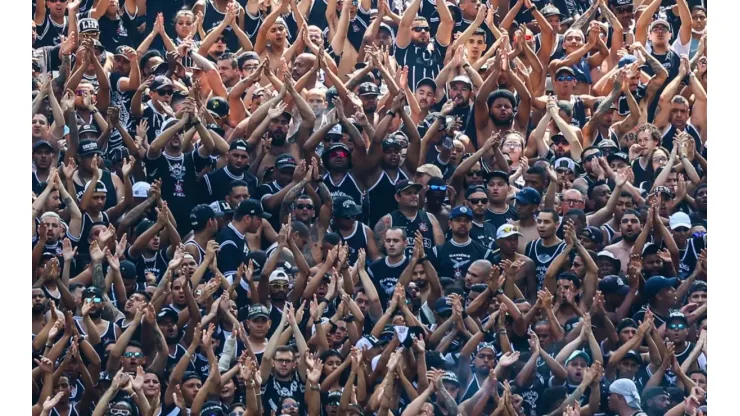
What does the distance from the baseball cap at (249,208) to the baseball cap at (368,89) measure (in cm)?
94

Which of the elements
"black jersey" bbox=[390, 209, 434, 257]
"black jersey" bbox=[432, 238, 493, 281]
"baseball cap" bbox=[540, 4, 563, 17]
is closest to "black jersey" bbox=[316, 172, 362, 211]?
"black jersey" bbox=[390, 209, 434, 257]

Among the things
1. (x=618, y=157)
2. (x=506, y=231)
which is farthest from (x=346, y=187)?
(x=618, y=157)

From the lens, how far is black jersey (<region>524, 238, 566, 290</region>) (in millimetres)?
10633

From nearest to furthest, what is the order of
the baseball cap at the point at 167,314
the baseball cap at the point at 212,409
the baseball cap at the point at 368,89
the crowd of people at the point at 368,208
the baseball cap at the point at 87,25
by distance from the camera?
the baseball cap at the point at 212,409 → the crowd of people at the point at 368,208 → the baseball cap at the point at 167,314 → the baseball cap at the point at 368,89 → the baseball cap at the point at 87,25

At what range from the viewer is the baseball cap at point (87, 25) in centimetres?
1108

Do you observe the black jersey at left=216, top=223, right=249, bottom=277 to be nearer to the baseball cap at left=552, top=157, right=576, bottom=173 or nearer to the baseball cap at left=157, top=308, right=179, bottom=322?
the baseball cap at left=157, top=308, right=179, bottom=322

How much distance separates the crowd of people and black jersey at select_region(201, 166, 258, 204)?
1cm

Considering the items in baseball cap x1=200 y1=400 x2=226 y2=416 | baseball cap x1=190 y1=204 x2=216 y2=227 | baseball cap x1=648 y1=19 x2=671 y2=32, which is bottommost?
baseball cap x1=200 y1=400 x2=226 y2=416

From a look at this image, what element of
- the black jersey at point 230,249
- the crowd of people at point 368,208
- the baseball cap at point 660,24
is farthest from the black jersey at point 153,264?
the baseball cap at point 660,24

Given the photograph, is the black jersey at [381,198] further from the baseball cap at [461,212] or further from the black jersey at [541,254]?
the black jersey at [541,254]

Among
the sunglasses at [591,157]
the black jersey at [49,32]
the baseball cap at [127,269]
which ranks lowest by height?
the baseball cap at [127,269]

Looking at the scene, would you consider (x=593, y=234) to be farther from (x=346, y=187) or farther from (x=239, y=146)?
(x=239, y=146)

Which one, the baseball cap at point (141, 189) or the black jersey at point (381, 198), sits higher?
the black jersey at point (381, 198)

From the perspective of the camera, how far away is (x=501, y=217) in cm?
1075
